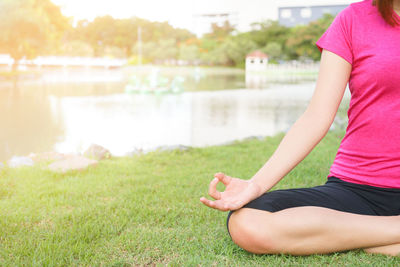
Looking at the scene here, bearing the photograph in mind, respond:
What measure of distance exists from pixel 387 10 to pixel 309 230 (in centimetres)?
50

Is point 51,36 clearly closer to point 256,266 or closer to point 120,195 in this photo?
point 120,195

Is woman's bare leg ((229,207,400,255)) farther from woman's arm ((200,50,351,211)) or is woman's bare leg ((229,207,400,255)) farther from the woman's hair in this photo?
the woman's hair

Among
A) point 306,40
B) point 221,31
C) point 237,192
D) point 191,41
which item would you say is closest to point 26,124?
point 237,192

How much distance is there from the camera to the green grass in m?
0.97

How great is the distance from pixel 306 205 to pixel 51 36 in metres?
8.93

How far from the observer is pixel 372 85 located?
2.85ft

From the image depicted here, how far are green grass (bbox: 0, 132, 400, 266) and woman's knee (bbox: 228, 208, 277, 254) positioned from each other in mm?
43

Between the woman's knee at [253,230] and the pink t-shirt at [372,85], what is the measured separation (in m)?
0.24

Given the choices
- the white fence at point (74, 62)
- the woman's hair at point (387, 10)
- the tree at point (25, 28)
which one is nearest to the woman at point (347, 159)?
the woman's hair at point (387, 10)

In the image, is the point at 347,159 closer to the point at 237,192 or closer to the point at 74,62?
the point at 237,192

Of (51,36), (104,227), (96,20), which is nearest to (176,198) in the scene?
(104,227)

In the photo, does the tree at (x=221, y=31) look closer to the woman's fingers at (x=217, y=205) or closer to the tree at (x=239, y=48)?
the tree at (x=239, y=48)

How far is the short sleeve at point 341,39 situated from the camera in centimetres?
87

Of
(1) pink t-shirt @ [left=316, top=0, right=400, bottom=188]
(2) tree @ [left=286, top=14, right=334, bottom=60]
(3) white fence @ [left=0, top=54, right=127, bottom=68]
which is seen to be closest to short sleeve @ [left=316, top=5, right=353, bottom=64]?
(1) pink t-shirt @ [left=316, top=0, right=400, bottom=188]
